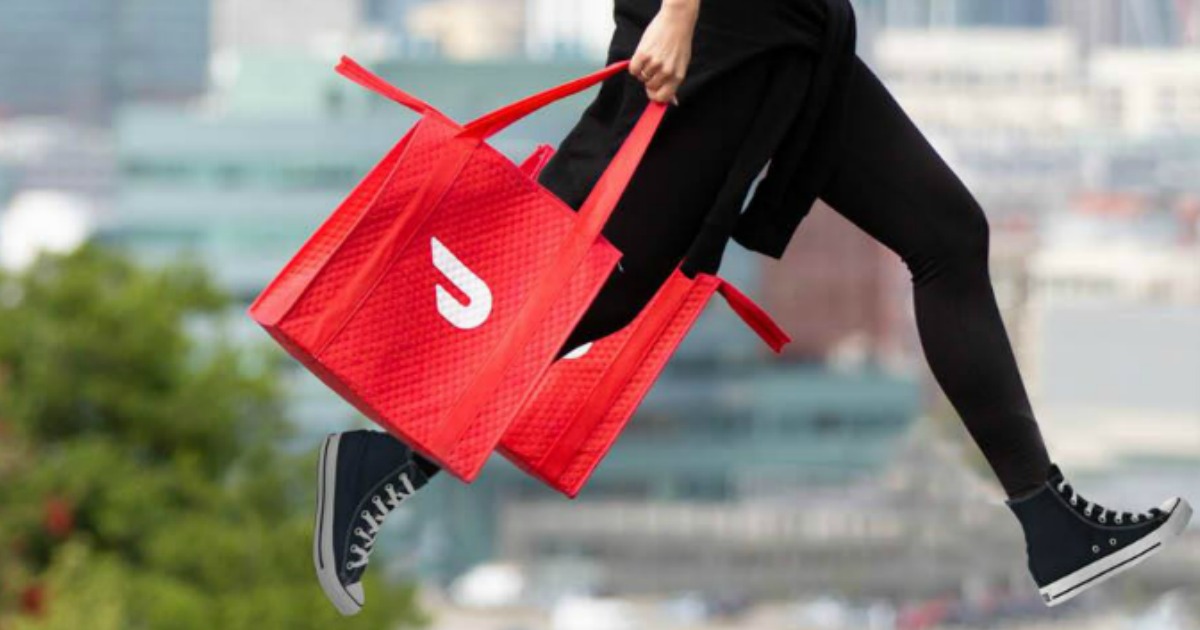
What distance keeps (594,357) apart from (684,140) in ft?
1.01

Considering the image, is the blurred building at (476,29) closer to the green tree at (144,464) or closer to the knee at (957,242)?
the green tree at (144,464)

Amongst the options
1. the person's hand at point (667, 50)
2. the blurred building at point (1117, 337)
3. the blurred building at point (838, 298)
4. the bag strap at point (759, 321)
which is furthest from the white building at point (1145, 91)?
the person's hand at point (667, 50)

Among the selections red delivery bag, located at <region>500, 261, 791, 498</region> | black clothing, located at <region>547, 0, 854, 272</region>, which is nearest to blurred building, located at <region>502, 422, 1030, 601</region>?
red delivery bag, located at <region>500, 261, 791, 498</region>

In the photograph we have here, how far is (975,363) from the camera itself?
344 cm

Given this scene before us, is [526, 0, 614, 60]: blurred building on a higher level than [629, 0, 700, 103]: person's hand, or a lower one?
lower

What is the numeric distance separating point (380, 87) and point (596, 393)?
21.1 inches

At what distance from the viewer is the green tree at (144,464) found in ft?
98.3

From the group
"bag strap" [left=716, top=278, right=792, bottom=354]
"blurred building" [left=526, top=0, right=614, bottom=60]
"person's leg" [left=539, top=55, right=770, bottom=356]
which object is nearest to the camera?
"person's leg" [left=539, top=55, right=770, bottom=356]

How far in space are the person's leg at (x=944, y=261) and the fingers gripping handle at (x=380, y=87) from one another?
491mm

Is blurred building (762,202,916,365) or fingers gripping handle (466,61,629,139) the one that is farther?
blurred building (762,202,916,365)

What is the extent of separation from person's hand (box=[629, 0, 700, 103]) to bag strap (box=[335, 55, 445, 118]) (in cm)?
22

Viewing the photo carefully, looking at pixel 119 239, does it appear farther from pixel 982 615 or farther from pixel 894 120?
pixel 894 120

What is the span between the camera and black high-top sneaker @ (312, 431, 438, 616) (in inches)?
138

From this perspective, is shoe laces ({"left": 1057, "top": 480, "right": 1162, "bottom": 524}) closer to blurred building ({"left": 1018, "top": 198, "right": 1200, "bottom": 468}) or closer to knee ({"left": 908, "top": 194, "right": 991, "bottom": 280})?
knee ({"left": 908, "top": 194, "right": 991, "bottom": 280})
